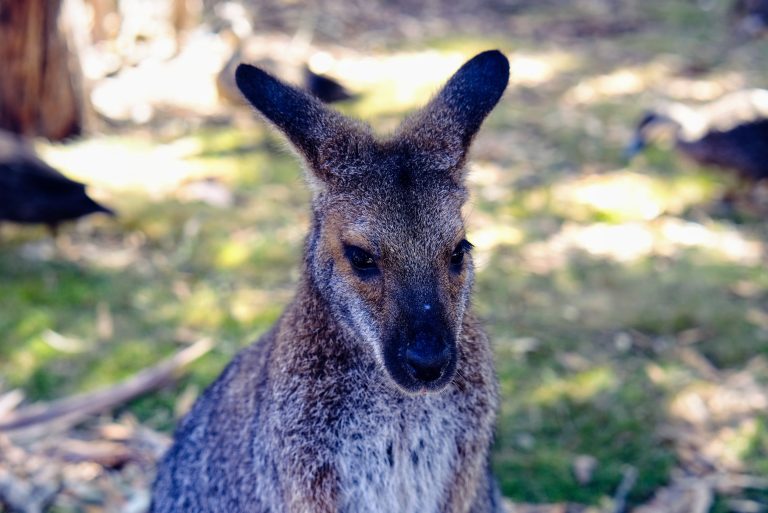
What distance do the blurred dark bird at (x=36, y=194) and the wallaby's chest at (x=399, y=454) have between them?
3404mm

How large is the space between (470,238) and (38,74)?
12.3 feet

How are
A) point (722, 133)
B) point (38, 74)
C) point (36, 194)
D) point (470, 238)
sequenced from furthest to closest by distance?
point (38, 74) < point (722, 133) < point (470, 238) < point (36, 194)

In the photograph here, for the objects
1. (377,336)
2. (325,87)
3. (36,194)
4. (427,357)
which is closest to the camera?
(427,357)

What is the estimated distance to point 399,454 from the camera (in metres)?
2.70

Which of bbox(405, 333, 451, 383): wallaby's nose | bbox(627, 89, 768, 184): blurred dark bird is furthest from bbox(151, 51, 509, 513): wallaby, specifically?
bbox(627, 89, 768, 184): blurred dark bird

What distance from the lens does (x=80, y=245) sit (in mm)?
5773

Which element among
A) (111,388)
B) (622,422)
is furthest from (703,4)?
(111,388)

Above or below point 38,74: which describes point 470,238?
below

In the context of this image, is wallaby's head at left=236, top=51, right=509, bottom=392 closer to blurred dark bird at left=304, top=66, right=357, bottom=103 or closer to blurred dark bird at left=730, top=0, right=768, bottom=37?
blurred dark bird at left=304, top=66, right=357, bottom=103

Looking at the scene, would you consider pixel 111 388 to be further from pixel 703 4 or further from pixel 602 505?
pixel 703 4

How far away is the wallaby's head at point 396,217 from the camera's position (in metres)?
2.42

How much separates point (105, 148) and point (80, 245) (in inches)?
68.9

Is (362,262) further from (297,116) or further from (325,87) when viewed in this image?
(325,87)

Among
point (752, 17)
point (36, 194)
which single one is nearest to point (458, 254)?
point (36, 194)
